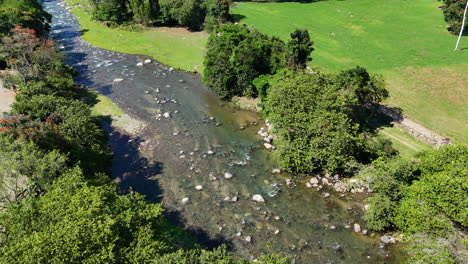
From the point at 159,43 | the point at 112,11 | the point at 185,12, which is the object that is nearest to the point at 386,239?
the point at 159,43

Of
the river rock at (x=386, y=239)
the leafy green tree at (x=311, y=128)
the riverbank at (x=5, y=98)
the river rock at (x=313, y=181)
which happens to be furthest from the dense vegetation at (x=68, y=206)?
the leafy green tree at (x=311, y=128)

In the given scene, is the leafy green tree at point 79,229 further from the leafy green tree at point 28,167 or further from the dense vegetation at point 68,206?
the leafy green tree at point 28,167

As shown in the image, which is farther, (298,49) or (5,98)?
(5,98)

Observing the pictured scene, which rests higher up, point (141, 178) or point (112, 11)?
point (112, 11)

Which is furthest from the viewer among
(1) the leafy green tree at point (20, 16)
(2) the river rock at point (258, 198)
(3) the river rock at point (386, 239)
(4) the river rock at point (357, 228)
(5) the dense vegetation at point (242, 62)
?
(1) the leafy green tree at point (20, 16)

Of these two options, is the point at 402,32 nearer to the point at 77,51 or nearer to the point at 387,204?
the point at 387,204

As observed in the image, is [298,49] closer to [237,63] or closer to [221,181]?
[237,63]
